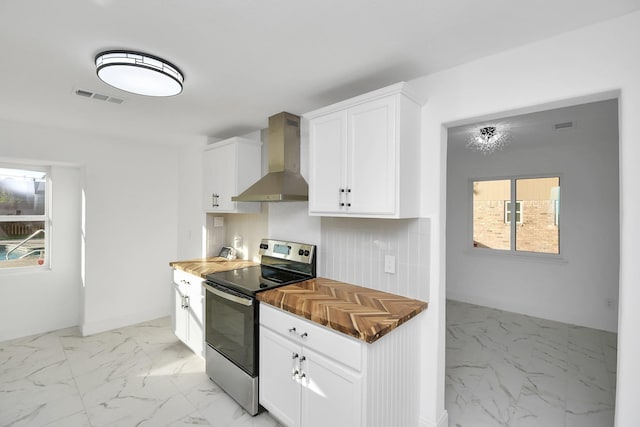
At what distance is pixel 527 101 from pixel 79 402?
370 centimetres

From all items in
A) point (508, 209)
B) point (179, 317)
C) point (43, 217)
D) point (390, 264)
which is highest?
point (508, 209)

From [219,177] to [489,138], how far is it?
10.5 ft

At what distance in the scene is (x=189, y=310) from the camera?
9.88 ft

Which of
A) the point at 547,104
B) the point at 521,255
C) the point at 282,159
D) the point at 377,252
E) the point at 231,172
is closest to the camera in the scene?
the point at 547,104

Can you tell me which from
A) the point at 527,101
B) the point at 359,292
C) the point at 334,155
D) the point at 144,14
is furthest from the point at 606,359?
the point at 144,14

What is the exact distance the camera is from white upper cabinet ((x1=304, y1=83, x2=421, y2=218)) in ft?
5.98

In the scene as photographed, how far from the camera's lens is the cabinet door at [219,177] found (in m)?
3.19

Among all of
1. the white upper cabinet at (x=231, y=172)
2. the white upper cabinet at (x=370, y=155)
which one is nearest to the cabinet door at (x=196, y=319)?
the white upper cabinet at (x=231, y=172)

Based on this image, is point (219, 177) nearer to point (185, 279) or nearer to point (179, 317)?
point (185, 279)

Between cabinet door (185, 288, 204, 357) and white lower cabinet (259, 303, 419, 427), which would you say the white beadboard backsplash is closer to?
white lower cabinet (259, 303, 419, 427)

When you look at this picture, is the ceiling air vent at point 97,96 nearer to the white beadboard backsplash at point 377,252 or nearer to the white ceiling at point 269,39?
the white ceiling at point 269,39

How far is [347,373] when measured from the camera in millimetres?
1628

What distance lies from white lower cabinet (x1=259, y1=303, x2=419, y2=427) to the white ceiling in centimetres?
158

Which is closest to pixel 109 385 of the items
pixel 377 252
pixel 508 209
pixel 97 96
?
pixel 97 96
